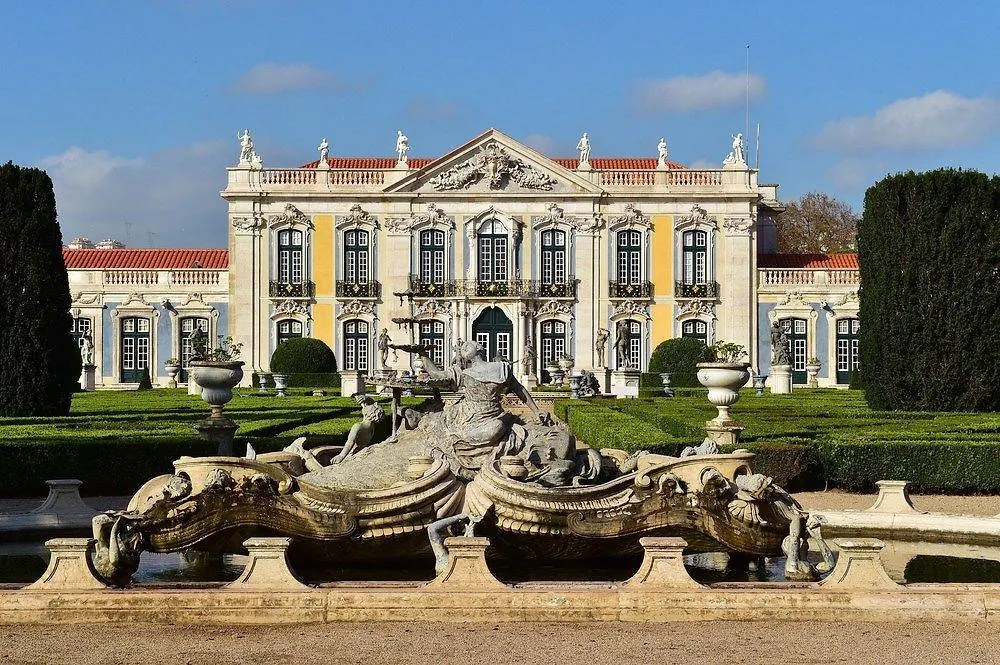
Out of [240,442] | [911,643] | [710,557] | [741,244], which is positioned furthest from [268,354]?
[911,643]

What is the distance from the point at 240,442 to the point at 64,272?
33.4 ft

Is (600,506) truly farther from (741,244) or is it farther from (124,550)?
(741,244)

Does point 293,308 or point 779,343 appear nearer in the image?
point 779,343

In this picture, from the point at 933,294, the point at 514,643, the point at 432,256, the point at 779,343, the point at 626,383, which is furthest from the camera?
the point at 432,256

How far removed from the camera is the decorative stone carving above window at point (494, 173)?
128 feet

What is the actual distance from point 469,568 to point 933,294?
56.8 feet

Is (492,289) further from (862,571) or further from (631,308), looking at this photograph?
(862,571)

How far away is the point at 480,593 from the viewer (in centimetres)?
671

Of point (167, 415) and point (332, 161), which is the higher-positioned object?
point (332, 161)

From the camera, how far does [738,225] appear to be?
39000mm

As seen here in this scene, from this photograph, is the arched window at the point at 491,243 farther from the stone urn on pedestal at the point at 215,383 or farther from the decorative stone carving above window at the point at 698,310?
the stone urn on pedestal at the point at 215,383

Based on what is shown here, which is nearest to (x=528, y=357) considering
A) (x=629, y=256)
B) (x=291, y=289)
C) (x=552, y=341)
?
(x=552, y=341)

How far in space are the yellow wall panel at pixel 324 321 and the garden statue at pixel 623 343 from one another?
8799mm

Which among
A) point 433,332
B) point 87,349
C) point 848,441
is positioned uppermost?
point 433,332
